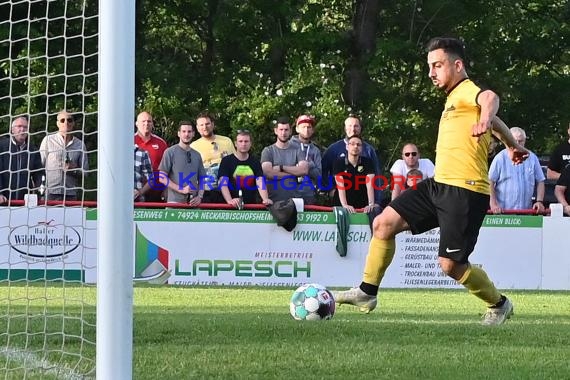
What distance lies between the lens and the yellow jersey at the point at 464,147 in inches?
347

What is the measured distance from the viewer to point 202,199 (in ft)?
52.6

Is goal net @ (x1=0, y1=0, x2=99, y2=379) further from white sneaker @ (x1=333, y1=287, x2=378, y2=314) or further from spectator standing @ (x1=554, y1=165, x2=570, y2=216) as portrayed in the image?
spectator standing @ (x1=554, y1=165, x2=570, y2=216)

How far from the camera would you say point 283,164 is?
1576cm

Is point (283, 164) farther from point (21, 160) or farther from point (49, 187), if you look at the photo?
point (49, 187)

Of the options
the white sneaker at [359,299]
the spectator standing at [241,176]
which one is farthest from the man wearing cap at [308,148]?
the white sneaker at [359,299]

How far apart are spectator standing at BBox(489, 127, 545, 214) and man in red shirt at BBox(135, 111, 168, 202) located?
15.0 feet

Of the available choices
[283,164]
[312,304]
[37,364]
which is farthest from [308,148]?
[37,364]

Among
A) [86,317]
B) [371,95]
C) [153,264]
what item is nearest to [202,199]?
[153,264]

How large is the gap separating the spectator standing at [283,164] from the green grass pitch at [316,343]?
451 cm

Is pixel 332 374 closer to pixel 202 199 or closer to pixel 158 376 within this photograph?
pixel 158 376

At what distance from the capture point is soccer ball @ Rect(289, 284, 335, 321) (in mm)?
9445

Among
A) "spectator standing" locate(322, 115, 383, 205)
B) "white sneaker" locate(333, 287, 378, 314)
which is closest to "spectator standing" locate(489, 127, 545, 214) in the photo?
"spectator standing" locate(322, 115, 383, 205)

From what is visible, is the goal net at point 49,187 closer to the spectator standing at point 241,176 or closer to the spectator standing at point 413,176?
the spectator standing at point 241,176

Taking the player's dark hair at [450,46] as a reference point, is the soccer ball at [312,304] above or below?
below
